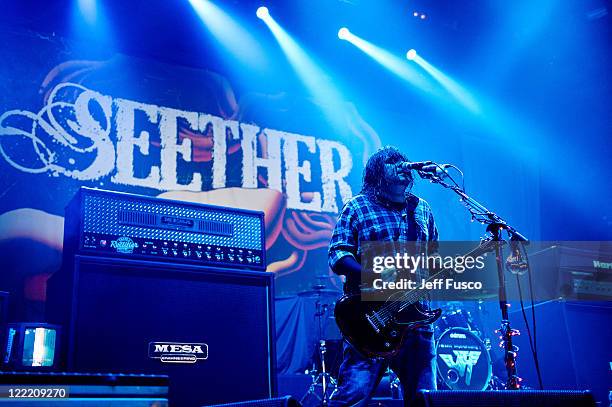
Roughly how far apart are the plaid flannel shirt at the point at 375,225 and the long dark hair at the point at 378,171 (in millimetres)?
73

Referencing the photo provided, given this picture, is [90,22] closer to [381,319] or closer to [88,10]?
[88,10]

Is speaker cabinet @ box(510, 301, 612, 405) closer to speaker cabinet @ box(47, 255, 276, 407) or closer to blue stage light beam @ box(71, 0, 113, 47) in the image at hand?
speaker cabinet @ box(47, 255, 276, 407)

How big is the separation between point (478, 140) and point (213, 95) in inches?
132

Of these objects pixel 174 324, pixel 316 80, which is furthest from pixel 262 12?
pixel 174 324

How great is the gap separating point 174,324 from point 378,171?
4.18 ft

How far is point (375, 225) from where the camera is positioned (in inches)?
123

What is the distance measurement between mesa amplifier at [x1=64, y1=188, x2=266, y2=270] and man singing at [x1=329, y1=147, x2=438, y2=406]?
1.46 ft

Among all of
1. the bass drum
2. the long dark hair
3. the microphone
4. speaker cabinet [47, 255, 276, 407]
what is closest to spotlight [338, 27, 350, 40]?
the bass drum

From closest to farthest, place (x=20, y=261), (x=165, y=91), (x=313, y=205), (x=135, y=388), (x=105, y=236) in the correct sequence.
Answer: (x=135, y=388), (x=105, y=236), (x=20, y=261), (x=165, y=91), (x=313, y=205)

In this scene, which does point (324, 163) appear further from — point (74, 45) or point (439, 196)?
point (74, 45)

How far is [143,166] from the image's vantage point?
223 inches

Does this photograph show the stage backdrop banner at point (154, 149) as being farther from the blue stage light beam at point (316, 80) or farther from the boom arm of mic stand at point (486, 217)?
the boom arm of mic stand at point (486, 217)

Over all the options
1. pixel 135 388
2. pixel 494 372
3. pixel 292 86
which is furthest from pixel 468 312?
pixel 135 388

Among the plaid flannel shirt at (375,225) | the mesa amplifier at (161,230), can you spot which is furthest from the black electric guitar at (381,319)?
the mesa amplifier at (161,230)
